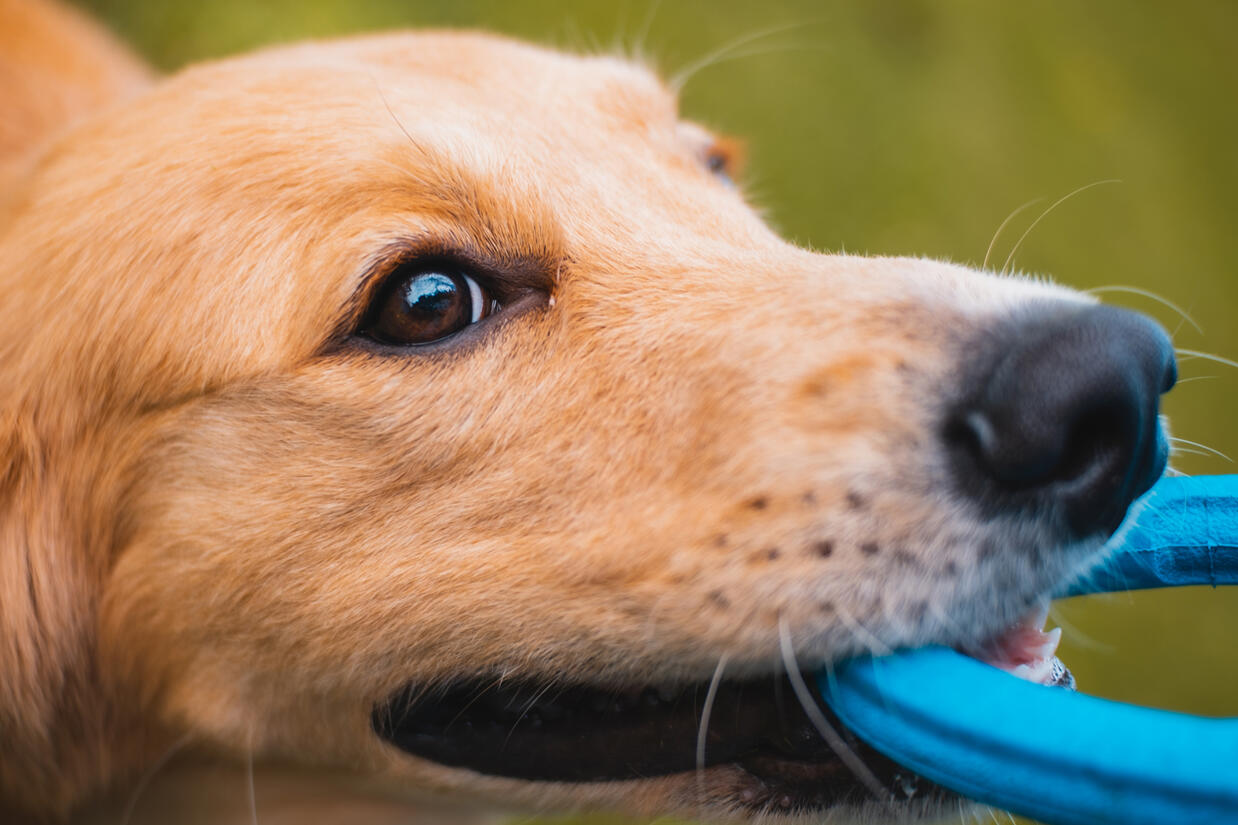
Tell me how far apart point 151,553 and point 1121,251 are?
242 inches

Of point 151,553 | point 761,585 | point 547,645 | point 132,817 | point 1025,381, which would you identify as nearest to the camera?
point 1025,381

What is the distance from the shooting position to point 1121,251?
270 inches

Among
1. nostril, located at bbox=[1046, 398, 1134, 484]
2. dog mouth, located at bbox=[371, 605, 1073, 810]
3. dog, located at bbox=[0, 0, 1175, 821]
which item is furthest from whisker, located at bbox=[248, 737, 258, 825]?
nostril, located at bbox=[1046, 398, 1134, 484]

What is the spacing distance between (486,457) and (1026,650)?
1127mm

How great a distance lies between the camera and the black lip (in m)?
2.20

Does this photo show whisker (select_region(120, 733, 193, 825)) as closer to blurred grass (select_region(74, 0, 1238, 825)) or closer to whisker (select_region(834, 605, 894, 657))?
whisker (select_region(834, 605, 894, 657))

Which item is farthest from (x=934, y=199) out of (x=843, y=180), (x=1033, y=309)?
(x=1033, y=309)

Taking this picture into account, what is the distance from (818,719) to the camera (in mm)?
2043

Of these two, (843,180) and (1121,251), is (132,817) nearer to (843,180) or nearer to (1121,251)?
(843,180)

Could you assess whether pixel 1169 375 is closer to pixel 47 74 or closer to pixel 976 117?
pixel 47 74

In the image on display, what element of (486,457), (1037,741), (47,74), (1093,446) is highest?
(47,74)

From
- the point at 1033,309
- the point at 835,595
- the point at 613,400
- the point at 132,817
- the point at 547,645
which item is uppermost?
the point at 1033,309

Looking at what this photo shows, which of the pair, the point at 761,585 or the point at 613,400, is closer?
the point at 761,585

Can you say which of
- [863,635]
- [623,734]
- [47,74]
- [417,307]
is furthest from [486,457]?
[47,74]
